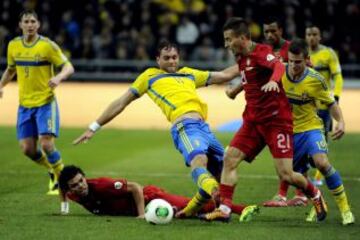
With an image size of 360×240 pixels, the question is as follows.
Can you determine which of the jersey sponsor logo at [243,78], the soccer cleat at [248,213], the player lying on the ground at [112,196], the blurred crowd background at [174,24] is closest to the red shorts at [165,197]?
the player lying on the ground at [112,196]

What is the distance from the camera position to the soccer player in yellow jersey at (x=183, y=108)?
36.3ft

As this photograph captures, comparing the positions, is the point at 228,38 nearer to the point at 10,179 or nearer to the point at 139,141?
the point at 10,179

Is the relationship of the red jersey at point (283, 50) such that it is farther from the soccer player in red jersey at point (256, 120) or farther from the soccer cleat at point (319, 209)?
the soccer cleat at point (319, 209)

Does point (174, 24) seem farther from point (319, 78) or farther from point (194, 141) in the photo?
point (194, 141)

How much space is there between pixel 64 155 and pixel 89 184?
7.98 m

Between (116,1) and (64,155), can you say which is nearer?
(64,155)

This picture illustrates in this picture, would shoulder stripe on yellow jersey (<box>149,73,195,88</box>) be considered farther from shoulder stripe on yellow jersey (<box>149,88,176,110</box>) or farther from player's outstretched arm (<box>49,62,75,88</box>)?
player's outstretched arm (<box>49,62,75,88</box>)

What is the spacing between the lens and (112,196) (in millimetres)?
11477

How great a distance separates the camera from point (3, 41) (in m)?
33.2

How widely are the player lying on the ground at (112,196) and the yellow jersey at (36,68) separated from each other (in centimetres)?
291

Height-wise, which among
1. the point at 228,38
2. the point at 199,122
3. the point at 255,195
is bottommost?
the point at 255,195

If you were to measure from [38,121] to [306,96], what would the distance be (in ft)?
14.2

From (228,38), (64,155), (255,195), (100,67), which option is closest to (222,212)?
(228,38)

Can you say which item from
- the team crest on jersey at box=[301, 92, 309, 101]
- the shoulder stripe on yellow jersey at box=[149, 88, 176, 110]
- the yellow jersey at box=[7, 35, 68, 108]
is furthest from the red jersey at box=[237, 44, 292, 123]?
the yellow jersey at box=[7, 35, 68, 108]
